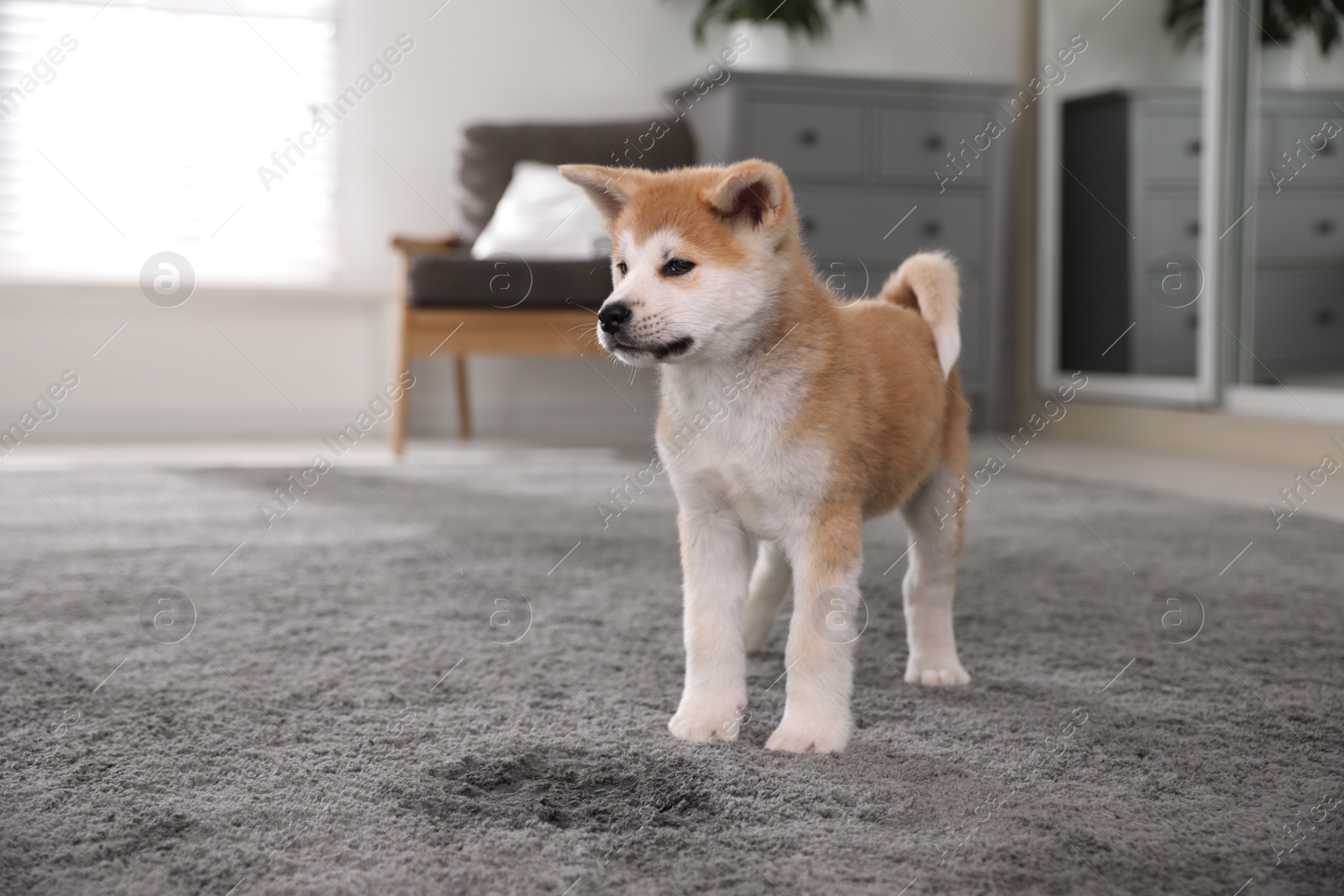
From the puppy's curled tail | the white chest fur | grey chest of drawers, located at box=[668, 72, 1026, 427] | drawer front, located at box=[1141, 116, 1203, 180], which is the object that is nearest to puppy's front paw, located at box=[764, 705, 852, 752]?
the white chest fur

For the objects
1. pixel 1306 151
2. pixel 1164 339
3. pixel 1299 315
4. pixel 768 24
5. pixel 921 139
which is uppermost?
pixel 768 24

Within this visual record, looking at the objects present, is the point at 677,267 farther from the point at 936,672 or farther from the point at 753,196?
the point at 936,672

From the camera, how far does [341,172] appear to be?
4.30m

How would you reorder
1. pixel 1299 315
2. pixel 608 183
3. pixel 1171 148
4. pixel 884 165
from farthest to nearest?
pixel 884 165, pixel 1171 148, pixel 1299 315, pixel 608 183

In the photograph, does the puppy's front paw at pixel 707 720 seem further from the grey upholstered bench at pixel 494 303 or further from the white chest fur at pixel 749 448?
the grey upholstered bench at pixel 494 303

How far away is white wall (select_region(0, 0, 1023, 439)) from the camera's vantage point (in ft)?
13.4

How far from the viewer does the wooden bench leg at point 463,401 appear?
13.7 feet

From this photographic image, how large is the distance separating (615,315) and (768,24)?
339 cm

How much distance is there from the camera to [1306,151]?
335 centimetres

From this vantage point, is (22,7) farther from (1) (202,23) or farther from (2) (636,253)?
(2) (636,253)

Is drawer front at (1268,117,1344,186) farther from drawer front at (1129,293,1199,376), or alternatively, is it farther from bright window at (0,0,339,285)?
bright window at (0,0,339,285)

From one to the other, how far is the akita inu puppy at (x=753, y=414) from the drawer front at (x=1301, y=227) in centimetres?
273

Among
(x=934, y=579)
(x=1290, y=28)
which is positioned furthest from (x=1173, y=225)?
(x=934, y=579)

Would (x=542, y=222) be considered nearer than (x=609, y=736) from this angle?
No
